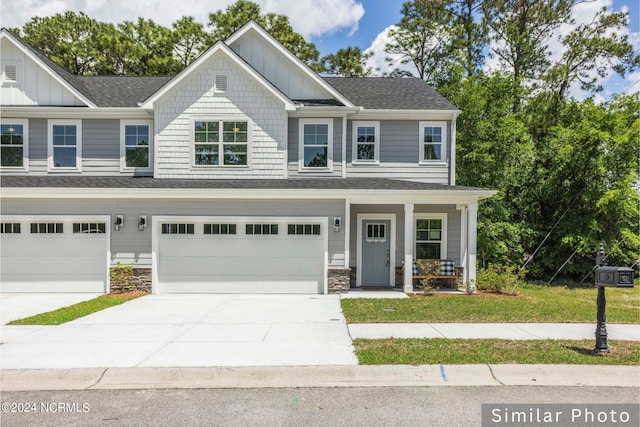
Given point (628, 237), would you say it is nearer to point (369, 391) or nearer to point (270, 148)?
point (270, 148)

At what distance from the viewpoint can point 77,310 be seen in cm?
959

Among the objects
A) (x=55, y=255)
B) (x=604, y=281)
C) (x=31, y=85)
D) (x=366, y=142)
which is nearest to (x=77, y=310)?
(x=55, y=255)

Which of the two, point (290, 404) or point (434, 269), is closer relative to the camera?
point (290, 404)

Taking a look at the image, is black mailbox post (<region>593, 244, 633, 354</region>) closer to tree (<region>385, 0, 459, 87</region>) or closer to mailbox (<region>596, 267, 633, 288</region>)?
mailbox (<region>596, 267, 633, 288</region>)

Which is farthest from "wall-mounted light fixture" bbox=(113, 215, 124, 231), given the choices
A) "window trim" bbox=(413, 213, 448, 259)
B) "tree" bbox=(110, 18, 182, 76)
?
"tree" bbox=(110, 18, 182, 76)

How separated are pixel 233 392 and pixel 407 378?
2171 millimetres

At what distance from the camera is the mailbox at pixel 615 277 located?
19.2ft

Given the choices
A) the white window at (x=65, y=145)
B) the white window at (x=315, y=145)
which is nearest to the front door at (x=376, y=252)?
the white window at (x=315, y=145)

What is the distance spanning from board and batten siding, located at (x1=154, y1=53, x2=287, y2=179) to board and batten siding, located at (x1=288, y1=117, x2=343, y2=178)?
0.63 metres

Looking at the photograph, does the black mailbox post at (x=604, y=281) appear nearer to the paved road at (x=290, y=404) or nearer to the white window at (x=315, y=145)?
the paved road at (x=290, y=404)

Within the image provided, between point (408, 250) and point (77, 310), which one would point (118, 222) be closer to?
point (77, 310)

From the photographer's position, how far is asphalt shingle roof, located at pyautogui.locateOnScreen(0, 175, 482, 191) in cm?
1227

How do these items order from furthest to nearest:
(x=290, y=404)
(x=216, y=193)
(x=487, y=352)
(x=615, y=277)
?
(x=216, y=193) < (x=487, y=352) < (x=615, y=277) < (x=290, y=404)

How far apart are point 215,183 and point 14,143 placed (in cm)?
751
